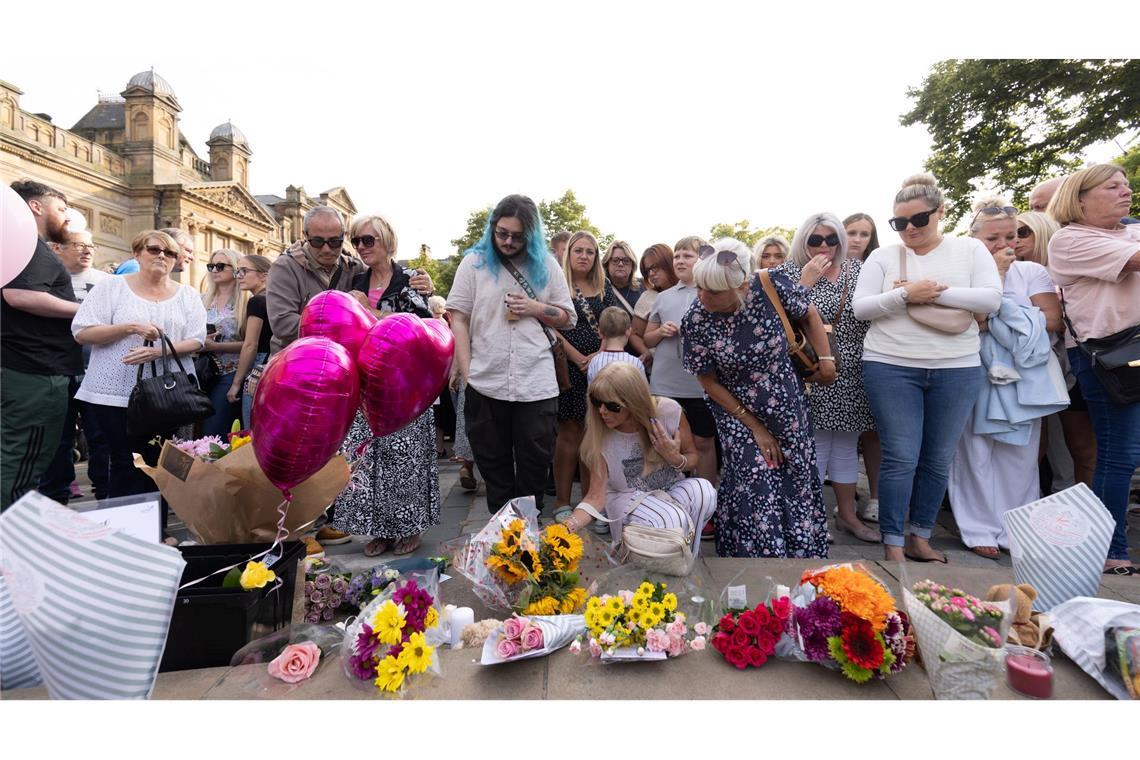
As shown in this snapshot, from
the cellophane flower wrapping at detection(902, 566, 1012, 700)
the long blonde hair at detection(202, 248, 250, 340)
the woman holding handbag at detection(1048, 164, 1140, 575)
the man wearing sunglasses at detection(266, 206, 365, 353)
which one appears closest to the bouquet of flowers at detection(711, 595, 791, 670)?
the cellophane flower wrapping at detection(902, 566, 1012, 700)

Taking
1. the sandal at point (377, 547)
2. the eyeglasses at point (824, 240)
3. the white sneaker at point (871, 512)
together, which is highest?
the eyeglasses at point (824, 240)

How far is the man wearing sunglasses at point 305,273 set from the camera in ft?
9.74

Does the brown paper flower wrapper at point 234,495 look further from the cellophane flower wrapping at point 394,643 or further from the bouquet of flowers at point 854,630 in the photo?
the bouquet of flowers at point 854,630

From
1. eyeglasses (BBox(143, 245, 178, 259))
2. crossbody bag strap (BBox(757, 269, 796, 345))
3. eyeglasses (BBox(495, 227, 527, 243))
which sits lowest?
crossbody bag strap (BBox(757, 269, 796, 345))

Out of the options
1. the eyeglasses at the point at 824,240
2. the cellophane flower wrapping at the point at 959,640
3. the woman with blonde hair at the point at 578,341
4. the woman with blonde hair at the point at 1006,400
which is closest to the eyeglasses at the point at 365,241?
the woman with blonde hair at the point at 578,341

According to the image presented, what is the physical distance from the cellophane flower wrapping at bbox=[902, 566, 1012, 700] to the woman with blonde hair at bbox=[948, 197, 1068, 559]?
6.60 ft

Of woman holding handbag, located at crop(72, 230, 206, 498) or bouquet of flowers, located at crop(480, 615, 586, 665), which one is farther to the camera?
woman holding handbag, located at crop(72, 230, 206, 498)

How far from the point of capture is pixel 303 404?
144 centimetres

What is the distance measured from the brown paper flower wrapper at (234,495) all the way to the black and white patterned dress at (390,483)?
3.31ft

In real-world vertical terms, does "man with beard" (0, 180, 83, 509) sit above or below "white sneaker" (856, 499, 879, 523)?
above

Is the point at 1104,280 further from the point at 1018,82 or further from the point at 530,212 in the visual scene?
the point at 1018,82

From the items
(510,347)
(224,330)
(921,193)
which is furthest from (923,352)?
(224,330)

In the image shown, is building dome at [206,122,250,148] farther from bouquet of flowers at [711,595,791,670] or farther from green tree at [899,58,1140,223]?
bouquet of flowers at [711,595,791,670]

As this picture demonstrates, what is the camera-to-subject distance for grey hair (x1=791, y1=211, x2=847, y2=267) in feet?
10.5
